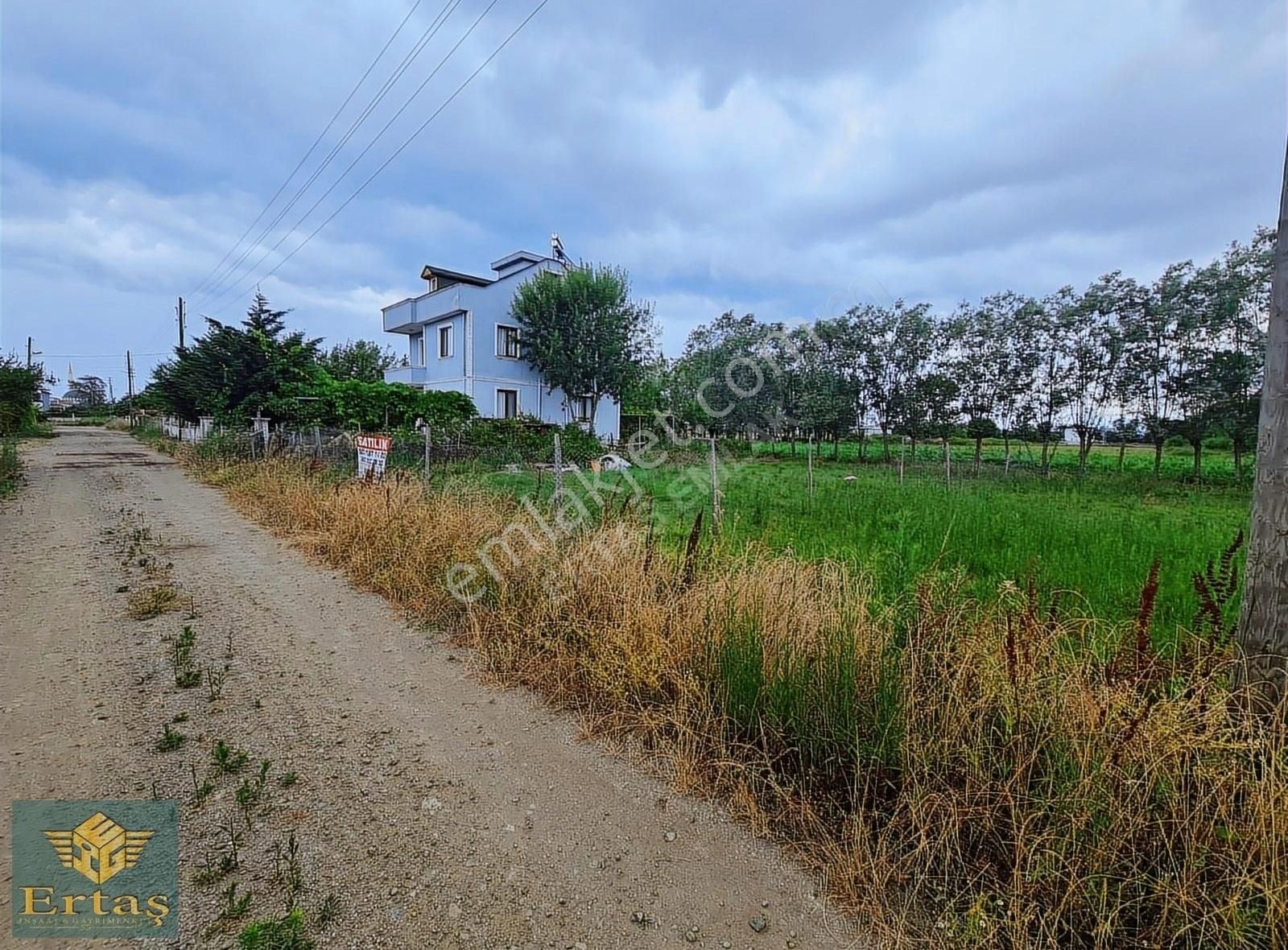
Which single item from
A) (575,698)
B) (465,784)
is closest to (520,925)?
(465,784)

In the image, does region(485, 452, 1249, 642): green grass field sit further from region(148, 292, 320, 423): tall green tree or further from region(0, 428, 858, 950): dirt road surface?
region(148, 292, 320, 423): tall green tree

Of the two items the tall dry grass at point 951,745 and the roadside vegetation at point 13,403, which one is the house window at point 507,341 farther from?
the tall dry grass at point 951,745

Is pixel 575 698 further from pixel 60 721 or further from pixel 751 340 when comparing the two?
pixel 751 340

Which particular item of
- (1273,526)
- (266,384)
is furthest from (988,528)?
(266,384)

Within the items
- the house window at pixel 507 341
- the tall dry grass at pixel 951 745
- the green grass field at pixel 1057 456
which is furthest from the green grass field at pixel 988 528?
the house window at pixel 507 341

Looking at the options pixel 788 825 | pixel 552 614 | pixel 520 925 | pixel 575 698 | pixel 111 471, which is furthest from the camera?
pixel 111 471

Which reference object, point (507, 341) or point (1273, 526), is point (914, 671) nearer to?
point (1273, 526)

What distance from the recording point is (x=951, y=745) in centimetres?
210

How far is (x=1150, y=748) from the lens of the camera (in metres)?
1.79

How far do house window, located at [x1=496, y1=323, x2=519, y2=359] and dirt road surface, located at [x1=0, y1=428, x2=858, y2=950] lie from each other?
19924mm

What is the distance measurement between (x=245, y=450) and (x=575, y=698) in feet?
52.2

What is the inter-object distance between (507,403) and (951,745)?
76.7 feet

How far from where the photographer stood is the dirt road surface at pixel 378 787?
5.91 ft

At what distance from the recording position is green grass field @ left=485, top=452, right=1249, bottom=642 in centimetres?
422
